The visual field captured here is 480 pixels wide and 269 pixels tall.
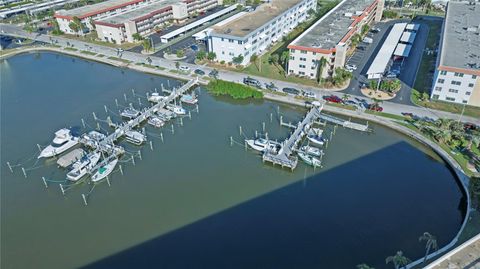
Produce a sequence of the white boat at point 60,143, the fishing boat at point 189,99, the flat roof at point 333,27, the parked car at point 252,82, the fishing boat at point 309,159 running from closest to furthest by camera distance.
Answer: the fishing boat at point 309,159 → the white boat at point 60,143 → the fishing boat at point 189,99 → the parked car at point 252,82 → the flat roof at point 333,27

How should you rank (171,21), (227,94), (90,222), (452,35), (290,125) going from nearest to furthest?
(90,222) < (290,125) < (227,94) < (452,35) < (171,21)

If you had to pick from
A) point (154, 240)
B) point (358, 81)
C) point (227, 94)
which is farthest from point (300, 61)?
point (154, 240)

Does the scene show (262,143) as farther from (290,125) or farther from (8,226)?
(8,226)

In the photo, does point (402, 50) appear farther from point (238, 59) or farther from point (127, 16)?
point (127, 16)

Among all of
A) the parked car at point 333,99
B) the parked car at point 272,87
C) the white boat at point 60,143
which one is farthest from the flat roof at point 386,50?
the white boat at point 60,143

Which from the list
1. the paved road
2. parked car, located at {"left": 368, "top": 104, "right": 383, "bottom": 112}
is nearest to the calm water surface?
parked car, located at {"left": 368, "top": 104, "right": 383, "bottom": 112}

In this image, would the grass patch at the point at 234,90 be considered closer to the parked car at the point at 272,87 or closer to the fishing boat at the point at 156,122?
the parked car at the point at 272,87
